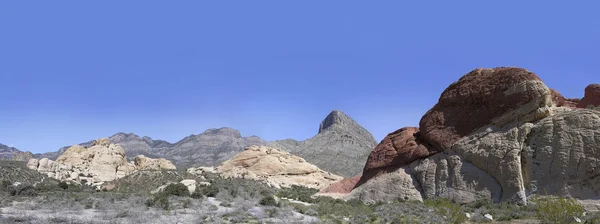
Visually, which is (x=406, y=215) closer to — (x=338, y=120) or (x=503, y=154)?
(x=503, y=154)

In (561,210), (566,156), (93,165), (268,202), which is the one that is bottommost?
(561,210)

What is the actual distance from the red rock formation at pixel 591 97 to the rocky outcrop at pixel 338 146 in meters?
59.8

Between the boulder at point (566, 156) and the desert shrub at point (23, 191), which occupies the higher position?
the boulder at point (566, 156)

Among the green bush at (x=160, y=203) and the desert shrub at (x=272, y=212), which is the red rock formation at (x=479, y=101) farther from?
the green bush at (x=160, y=203)

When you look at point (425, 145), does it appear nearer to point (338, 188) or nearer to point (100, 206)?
point (338, 188)

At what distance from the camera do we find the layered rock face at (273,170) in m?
59.5

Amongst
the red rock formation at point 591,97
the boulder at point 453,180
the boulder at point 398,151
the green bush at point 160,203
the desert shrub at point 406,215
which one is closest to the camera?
the desert shrub at point 406,215

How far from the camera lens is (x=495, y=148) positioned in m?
27.6

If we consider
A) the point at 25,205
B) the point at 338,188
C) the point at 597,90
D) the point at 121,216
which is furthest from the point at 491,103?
the point at 25,205

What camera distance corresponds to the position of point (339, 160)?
338 ft

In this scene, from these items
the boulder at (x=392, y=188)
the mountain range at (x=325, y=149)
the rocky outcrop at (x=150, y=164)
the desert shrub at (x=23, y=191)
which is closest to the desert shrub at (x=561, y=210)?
the boulder at (x=392, y=188)

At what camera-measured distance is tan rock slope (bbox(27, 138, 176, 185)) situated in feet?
175

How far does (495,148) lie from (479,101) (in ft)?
13.6

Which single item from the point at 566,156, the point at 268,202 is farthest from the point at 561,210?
the point at 268,202
